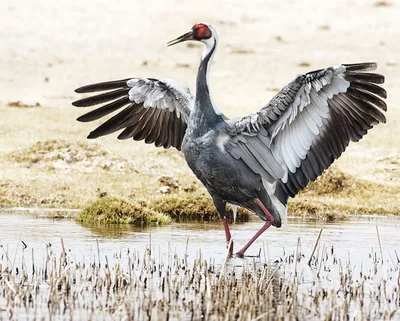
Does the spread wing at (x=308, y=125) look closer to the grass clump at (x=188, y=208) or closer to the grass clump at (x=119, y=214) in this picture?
the grass clump at (x=119, y=214)

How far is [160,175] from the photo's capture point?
17125 millimetres

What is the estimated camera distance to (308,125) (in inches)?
407

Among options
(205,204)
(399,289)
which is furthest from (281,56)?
(399,289)

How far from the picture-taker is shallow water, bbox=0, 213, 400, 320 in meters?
9.55

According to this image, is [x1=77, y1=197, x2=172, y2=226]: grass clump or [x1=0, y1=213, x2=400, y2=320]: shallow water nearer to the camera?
[x1=0, y1=213, x2=400, y2=320]: shallow water

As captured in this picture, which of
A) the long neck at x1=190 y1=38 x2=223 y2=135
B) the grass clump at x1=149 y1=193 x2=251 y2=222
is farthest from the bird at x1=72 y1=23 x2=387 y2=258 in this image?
the grass clump at x1=149 y1=193 x2=251 y2=222

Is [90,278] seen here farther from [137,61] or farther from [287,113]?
[137,61]

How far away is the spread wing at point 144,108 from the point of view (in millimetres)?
11586

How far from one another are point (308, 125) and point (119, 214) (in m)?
3.76

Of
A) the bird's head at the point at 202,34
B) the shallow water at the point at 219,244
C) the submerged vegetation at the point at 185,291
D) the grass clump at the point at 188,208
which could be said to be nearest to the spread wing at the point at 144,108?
the bird's head at the point at 202,34

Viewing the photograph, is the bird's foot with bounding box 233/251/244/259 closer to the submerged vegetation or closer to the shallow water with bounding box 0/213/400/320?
the shallow water with bounding box 0/213/400/320

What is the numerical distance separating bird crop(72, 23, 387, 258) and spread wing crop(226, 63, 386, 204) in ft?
0.04

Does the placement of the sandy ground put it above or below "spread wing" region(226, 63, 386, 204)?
above

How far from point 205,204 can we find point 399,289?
6.03 meters
